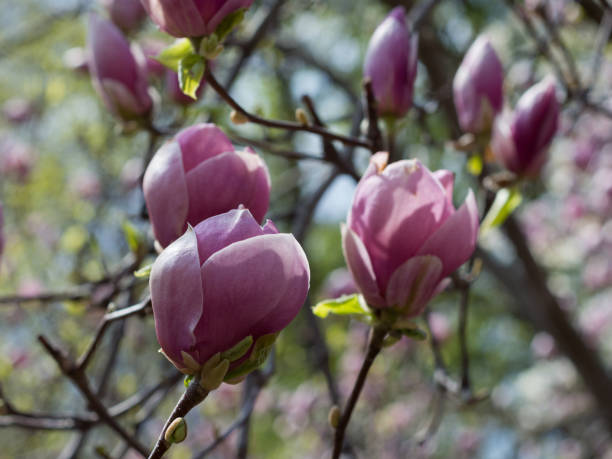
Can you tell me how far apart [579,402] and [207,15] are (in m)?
3.66

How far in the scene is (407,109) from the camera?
2.76 ft

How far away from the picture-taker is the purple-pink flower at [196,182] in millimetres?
524

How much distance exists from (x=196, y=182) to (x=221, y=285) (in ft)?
0.44

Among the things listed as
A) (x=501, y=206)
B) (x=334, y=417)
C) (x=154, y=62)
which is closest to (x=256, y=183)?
(x=334, y=417)

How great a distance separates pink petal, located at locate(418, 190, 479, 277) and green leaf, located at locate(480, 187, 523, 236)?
14.6 inches

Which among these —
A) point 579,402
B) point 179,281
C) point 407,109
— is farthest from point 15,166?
point 579,402

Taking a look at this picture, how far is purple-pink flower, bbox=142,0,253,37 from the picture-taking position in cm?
57

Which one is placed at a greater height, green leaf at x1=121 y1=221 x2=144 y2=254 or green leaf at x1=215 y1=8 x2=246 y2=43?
green leaf at x1=215 y1=8 x2=246 y2=43

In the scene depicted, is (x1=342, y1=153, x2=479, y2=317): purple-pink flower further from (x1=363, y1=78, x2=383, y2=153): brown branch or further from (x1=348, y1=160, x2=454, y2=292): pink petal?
(x1=363, y1=78, x2=383, y2=153): brown branch

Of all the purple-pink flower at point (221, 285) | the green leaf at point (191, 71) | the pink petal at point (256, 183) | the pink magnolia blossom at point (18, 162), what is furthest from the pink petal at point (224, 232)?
the pink magnolia blossom at point (18, 162)

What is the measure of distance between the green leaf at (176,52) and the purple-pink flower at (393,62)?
256 mm

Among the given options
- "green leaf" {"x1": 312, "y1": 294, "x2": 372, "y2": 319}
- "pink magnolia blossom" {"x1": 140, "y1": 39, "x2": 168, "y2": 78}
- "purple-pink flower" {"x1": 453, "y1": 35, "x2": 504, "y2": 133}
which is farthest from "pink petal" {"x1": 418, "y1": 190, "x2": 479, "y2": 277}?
"pink magnolia blossom" {"x1": 140, "y1": 39, "x2": 168, "y2": 78}

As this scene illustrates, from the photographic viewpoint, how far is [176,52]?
65 centimetres

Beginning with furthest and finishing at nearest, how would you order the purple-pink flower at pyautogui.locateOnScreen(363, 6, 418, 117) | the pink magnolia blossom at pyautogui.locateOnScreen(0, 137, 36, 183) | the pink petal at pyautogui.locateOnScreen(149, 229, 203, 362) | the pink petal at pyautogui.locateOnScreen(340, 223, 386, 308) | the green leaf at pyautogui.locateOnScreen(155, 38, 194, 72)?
the pink magnolia blossom at pyautogui.locateOnScreen(0, 137, 36, 183) < the purple-pink flower at pyautogui.locateOnScreen(363, 6, 418, 117) < the green leaf at pyautogui.locateOnScreen(155, 38, 194, 72) < the pink petal at pyautogui.locateOnScreen(340, 223, 386, 308) < the pink petal at pyautogui.locateOnScreen(149, 229, 203, 362)
